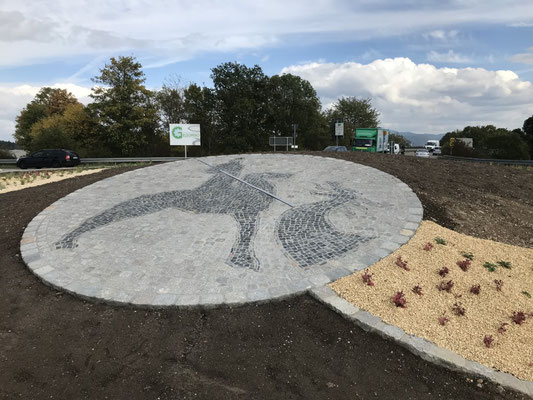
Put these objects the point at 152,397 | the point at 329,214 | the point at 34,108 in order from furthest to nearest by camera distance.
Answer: the point at 34,108 → the point at 329,214 → the point at 152,397

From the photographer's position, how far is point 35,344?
4.45 metres

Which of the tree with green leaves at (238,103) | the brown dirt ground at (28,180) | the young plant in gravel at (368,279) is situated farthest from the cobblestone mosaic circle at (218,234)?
the tree with green leaves at (238,103)

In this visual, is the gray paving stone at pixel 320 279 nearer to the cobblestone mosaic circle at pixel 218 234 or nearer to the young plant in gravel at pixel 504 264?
the cobblestone mosaic circle at pixel 218 234

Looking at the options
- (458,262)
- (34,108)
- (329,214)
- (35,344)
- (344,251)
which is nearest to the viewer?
(35,344)

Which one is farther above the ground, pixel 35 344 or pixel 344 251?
pixel 344 251

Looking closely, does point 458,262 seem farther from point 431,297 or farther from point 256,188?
point 256,188

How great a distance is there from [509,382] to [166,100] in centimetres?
4265

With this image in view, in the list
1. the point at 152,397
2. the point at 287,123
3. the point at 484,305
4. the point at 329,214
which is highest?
the point at 287,123

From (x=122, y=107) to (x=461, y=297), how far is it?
36075 mm

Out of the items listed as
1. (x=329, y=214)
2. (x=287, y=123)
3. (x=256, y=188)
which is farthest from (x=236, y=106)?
(x=329, y=214)

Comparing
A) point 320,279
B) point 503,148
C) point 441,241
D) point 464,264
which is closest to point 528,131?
point 503,148

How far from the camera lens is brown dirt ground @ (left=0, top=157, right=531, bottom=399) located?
11.8 feet

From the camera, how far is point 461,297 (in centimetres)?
514

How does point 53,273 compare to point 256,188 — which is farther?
point 256,188
